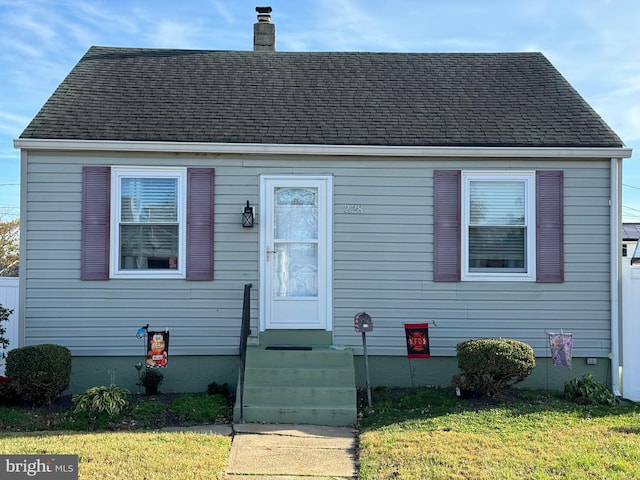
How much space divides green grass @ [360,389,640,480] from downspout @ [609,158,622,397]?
2.55 feet

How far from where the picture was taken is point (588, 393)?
7309 mm

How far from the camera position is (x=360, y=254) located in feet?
26.8

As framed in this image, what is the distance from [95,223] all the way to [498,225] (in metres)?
5.22

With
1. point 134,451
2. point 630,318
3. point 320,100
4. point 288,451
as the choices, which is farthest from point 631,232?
point 134,451

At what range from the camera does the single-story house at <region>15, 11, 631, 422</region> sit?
26.2ft

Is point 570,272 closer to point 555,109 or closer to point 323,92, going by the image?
point 555,109

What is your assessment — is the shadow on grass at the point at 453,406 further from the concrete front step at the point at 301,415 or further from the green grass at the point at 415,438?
the concrete front step at the point at 301,415

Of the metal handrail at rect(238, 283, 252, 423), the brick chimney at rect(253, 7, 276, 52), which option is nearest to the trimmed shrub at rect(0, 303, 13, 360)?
the metal handrail at rect(238, 283, 252, 423)

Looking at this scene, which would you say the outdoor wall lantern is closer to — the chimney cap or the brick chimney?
the brick chimney

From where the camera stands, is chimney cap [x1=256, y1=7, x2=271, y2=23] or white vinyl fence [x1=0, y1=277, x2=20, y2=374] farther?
chimney cap [x1=256, y1=7, x2=271, y2=23]

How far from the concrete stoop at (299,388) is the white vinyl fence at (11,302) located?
10.4ft

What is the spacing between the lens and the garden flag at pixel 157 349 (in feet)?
25.3

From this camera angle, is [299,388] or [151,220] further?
[151,220]

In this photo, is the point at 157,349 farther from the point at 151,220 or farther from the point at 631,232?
the point at 631,232
